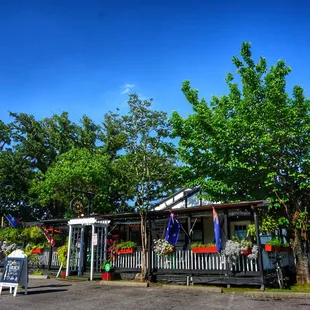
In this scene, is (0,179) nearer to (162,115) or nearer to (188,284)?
(162,115)

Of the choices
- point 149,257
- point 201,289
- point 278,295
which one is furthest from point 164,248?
point 278,295

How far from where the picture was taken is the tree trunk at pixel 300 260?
550 inches

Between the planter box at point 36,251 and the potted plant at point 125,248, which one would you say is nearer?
the potted plant at point 125,248

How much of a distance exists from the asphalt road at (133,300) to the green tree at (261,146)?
563 centimetres

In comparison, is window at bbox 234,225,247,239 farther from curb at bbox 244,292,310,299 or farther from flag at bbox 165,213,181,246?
curb at bbox 244,292,310,299

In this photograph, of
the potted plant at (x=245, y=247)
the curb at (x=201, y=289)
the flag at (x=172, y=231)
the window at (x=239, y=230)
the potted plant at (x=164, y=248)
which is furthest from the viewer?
the window at (x=239, y=230)

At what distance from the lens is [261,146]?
14305 mm

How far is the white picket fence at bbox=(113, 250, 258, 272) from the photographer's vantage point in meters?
12.3

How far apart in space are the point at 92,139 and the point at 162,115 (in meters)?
18.1

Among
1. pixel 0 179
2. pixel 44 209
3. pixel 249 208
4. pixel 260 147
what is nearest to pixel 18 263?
pixel 249 208

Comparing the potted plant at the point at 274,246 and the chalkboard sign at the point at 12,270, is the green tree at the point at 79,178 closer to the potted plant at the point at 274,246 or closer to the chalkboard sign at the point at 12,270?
the chalkboard sign at the point at 12,270

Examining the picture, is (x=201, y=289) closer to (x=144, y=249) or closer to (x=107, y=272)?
(x=144, y=249)

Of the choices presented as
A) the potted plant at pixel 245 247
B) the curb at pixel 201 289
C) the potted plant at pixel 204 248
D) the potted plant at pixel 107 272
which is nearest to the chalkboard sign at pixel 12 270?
the potted plant at pixel 107 272

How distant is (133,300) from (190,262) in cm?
458
